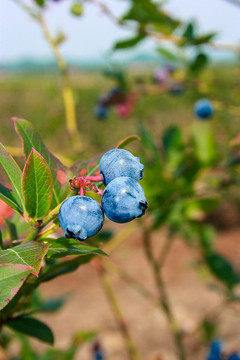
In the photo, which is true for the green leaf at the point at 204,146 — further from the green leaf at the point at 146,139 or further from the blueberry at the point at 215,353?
the blueberry at the point at 215,353

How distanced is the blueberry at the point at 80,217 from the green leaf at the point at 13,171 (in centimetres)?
8

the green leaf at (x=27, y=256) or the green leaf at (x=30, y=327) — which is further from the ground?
the green leaf at (x=27, y=256)

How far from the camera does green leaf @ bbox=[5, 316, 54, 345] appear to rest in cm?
57

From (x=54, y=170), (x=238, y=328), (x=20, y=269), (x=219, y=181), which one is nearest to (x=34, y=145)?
(x=54, y=170)

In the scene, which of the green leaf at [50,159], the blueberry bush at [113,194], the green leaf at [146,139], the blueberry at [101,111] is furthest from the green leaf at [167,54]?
the green leaf at [50,159]

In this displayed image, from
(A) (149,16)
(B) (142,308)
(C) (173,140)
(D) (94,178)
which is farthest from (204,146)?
(B) (142,308)

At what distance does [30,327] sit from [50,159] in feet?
0.80

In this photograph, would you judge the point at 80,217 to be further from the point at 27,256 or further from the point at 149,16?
the point at 149,16

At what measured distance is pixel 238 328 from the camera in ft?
8.47

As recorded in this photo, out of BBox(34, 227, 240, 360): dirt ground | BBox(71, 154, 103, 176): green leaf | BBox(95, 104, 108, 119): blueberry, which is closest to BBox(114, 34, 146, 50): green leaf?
BBox(95, 104, 108, 119): blueberry

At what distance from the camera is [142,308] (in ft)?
9.96

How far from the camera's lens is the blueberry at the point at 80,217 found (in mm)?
400

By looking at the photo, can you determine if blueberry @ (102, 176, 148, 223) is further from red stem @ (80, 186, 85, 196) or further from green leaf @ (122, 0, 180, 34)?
green leaf @ (122, 0, 180, 34)

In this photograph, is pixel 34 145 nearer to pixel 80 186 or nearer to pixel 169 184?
pixel 80 186
